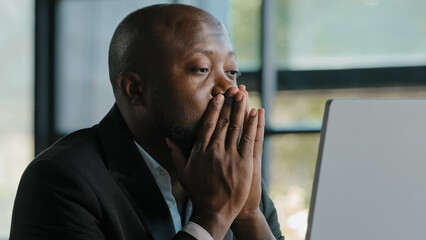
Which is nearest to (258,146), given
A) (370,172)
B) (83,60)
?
(370,172)

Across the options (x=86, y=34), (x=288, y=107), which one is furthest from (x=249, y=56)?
(x=86, y=34)

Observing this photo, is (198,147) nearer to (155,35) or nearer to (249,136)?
(249,136)

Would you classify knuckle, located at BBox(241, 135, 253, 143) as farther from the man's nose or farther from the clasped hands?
the man's nose

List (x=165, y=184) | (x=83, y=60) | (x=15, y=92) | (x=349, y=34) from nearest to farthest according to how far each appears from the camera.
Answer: (x=165, y=184) < (x=349, y=34) < (x=83, y=60) < (x=15, y=92)

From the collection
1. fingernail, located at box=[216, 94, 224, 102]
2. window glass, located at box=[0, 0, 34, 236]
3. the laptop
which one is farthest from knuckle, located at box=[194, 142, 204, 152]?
window glass, located at box=[0, 0, 34, 236]

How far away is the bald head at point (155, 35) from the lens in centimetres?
147

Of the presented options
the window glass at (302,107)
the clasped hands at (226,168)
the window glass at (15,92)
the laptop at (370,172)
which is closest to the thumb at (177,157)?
the clasped hands at (226,168)

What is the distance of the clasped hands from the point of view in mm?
1336

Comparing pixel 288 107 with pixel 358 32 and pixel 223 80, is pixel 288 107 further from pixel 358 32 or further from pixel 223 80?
pixel 223 80

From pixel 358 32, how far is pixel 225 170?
7.56 feet

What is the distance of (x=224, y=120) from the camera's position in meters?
1.41

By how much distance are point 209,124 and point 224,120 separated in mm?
34

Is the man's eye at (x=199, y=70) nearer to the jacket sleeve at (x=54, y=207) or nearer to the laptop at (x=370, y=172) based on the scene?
the jacket sleeve at (x=54, y=207)

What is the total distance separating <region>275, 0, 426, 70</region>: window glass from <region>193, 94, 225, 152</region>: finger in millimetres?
2187
